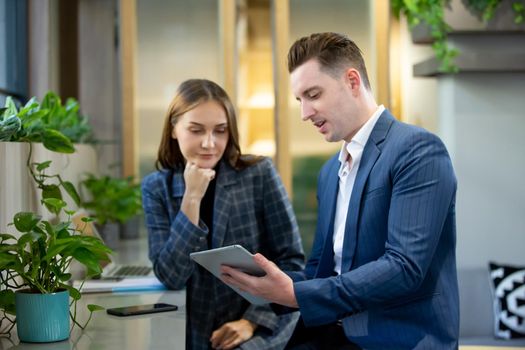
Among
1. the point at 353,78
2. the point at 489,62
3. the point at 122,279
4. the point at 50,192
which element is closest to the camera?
the point at 353,78

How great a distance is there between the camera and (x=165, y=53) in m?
4.49

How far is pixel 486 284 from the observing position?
387 centimetres

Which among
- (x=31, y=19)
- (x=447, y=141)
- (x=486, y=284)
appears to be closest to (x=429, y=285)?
(x=486, y=284)

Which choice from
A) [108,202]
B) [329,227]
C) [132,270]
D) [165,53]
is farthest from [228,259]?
[165,53]

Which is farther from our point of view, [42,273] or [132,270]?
[132,270]

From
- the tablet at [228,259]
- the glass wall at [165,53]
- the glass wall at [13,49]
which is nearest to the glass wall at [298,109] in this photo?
the glass wall at [165,53]

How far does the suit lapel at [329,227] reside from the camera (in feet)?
6.33

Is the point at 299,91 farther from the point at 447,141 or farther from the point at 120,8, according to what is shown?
the point at 120,8

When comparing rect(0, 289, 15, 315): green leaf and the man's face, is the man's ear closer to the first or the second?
the man's face

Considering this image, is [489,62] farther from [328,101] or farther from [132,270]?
[328,101]

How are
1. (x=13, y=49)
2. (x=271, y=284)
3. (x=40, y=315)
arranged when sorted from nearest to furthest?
(x=40, y=315) < (x=271, y=284) < (x=13, y=49)

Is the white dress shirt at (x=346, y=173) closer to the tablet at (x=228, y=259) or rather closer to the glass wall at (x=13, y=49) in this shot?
the tablet at (x=228, y=259)

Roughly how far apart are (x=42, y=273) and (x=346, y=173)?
0.80 m

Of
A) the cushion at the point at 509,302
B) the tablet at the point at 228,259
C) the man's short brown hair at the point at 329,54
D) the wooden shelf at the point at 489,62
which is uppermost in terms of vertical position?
the wooden shelf at the point at 489,62
